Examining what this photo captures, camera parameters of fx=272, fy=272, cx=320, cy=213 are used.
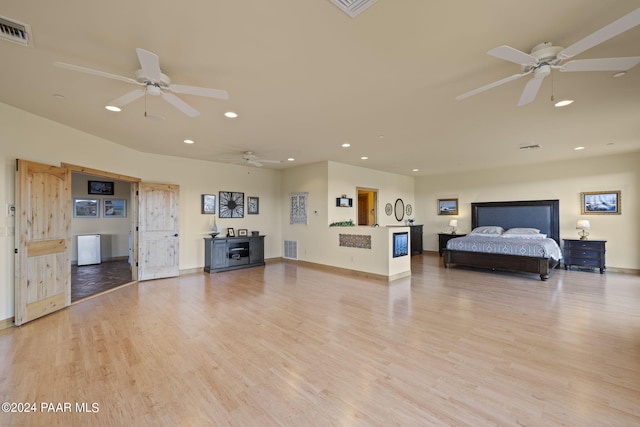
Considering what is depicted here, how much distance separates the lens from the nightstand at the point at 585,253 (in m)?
6.45

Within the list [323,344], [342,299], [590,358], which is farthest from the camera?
[342,299]

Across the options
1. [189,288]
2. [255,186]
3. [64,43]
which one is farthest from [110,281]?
A: [64,43]

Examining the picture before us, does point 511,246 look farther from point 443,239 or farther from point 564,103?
point 564,103

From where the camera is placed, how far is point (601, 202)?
6789 millimetres

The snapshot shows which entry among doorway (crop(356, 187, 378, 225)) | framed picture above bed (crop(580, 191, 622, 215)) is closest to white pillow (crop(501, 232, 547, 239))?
framed picture above bed (crop(580, 191, 622, 215))

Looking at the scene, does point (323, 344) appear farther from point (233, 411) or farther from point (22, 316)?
point (22, 316)

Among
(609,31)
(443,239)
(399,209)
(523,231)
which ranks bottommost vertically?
(443,239)

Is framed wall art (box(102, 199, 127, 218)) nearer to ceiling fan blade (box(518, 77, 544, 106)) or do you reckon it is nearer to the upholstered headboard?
ceiling fan blade (box(518, 77, 544, 106))

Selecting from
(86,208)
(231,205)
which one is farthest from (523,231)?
(86,208)

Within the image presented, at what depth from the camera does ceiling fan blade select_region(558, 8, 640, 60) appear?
1626 mm

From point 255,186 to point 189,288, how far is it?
355cm

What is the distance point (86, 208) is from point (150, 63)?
27.0ft

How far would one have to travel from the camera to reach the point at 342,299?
4570mm

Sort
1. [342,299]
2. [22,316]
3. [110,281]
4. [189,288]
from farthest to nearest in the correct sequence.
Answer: [110,281]
[189,288]
[342,299]
[22,316]
